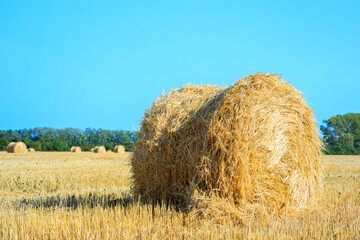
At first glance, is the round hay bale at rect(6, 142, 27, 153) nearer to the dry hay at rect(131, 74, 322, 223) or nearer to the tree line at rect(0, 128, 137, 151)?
the dry hay at rect(131, 74, 322, 223)

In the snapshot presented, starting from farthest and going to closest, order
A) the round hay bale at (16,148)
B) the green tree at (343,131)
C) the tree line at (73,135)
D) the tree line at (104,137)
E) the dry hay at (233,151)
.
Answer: the tree line at (73,135), the green tree at (343,131), the tree line at (104,137), the round hay bale at (16,148), the dry hay at (233,151)

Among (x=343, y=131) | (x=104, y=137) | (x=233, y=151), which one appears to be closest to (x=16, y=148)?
(x=233, y=151)

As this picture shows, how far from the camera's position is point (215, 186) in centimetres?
488

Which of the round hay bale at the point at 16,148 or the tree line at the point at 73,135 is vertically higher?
the tree line at the point at 73,135

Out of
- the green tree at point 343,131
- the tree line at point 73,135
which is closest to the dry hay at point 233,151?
the green tree at point 343,131

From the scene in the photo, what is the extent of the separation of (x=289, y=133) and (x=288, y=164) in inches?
20.9

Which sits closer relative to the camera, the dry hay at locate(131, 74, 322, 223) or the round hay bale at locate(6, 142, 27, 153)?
the dry hay at locate(131, 74, 322, 223)

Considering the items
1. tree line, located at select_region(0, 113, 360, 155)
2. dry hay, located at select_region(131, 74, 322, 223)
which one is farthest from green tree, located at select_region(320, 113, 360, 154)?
dry hay, located at select_region(131, 74, 322, 223)

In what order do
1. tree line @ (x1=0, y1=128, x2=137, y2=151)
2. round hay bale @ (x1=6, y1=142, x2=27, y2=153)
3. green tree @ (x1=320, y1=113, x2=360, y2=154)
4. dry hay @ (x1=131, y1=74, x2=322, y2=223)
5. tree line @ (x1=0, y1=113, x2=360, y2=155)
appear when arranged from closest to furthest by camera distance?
dry hay @ (x1=131, y1=74, x2=322, y2=223), round hay bale @ (x1=6, y1=142, x2=27, y2=153), tree line @ (x1=0, y1=113, x2=360, y2=155), green tree @ (x1=320, y1=113, x2=360, y2=154), tree line @ (x1=0, y1=128, x2=137, y2=151)

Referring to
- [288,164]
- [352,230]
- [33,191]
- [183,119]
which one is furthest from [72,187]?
[352,230]

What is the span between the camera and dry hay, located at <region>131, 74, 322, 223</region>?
482cm

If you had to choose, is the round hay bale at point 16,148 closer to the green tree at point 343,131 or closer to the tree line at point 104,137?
the tree line at point 104,137

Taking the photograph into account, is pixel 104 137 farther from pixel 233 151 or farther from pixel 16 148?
pixel 233 151

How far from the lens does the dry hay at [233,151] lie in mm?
4816
